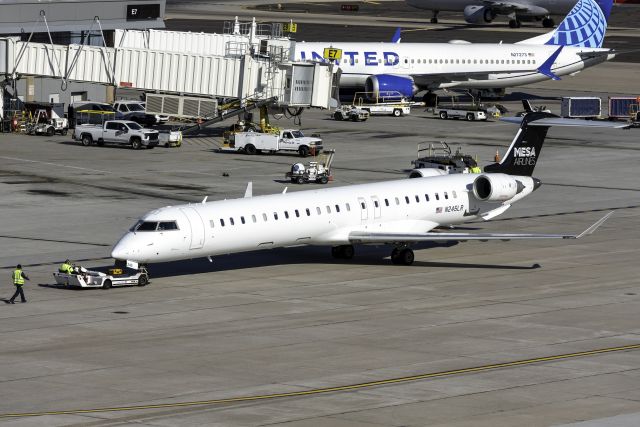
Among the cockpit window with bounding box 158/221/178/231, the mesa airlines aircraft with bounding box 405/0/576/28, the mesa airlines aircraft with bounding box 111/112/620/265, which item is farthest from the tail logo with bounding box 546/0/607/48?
the cockpit window with bounding box 158/221/178/231

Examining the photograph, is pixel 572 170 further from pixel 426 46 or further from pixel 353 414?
pixel 353 414

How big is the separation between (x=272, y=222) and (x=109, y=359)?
474 inches

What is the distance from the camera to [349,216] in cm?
4731

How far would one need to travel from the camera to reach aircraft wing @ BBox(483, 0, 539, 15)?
162m

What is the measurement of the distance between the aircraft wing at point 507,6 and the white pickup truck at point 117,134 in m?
89.9

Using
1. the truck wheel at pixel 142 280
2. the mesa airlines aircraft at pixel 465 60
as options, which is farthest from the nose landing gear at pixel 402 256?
the mesa airlines aircraft at pixel 465 60

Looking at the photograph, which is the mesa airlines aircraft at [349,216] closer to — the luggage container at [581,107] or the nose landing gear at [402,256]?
the nose landing gear at [402,256]

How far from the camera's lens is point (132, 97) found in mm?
109250

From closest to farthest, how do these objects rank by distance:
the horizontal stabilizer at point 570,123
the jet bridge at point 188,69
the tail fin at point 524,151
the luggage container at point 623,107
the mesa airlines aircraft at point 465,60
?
the horizontal stabilizer at point 570,123 → the tail fin at point 524,151 → the jet bridge at point 188,69 → the luggage container at point 623,107 → the mesa airlines aircraft at point 465,60

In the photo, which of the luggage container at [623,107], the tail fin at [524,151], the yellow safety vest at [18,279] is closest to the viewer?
the yellow safety vest at [18,279]

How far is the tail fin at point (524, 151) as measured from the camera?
52.9m

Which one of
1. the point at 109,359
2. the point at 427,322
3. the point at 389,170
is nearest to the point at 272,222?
the point at 427,322

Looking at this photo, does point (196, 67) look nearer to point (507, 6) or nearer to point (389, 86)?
point (389, 86)

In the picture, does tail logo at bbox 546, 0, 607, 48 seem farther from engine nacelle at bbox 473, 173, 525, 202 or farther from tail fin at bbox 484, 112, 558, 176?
engine nacelle at bbox 473, 173, 525, 202
